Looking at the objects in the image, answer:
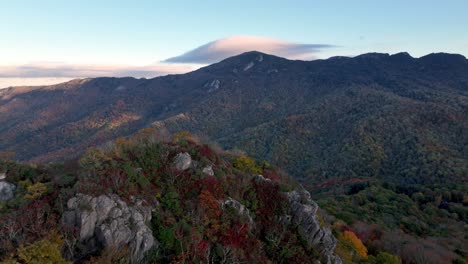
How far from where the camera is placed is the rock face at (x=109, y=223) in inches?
1364

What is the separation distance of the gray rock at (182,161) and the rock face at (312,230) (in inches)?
571

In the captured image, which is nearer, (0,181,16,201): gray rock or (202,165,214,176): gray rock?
(0,181,16,201): gray rock

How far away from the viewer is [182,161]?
46438mm

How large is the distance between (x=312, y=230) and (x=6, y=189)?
128ft

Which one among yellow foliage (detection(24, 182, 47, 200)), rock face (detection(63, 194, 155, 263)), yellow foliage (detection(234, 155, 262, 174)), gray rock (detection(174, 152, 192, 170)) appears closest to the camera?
rock face (detection(63, 194, 155, 263))

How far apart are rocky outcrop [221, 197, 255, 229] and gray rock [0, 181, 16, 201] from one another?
26.3 meters

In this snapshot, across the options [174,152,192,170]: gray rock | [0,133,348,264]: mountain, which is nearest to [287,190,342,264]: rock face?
[0,133,348,264]: mountain

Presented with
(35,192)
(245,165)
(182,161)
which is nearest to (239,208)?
(182,161)

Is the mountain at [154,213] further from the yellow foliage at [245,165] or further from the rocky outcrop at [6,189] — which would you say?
the yellow foliage at [245,165]

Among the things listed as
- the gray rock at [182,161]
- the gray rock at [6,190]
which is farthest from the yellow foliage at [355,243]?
the gray rock at [6,190]

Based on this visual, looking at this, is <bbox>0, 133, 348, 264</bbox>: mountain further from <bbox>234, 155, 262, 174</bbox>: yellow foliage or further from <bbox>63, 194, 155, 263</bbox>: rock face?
<bbox>234, 155, 262, 174</bbox>: yellow foliage

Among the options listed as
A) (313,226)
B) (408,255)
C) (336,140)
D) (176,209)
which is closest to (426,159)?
(336,140)

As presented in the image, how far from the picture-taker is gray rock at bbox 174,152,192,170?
46.0 meters

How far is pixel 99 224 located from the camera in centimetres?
3534
